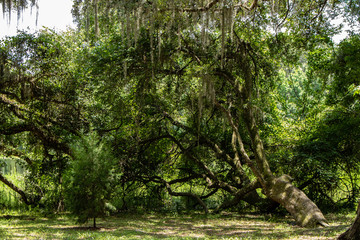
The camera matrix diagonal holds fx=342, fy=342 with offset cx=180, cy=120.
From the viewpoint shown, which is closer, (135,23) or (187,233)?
(135,23)

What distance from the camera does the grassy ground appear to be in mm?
7477

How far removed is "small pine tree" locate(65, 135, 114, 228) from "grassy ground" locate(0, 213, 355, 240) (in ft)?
1.76

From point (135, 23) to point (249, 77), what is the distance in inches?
166

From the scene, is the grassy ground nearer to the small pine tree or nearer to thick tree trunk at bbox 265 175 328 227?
thick tree trunk at bbox 265 175 328 227

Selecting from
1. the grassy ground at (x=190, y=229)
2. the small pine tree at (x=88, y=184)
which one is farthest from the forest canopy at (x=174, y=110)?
the grassy ground at (x=190, y=229)

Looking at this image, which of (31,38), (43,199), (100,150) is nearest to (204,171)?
(100,150)

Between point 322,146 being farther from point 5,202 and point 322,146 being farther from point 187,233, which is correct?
point 5,202

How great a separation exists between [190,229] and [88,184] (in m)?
3.01

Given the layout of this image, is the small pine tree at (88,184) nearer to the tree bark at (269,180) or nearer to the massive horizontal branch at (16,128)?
the massive horizontal branch at (16,128)

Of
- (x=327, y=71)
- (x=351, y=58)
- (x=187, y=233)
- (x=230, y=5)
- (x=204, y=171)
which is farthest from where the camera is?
(x=327, y=71)

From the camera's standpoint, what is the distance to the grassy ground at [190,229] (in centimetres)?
748

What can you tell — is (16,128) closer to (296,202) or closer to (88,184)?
(88,184)

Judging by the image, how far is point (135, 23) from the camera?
782 centimetres

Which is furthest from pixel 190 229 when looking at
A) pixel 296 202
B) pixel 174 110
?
pixel 174 110
